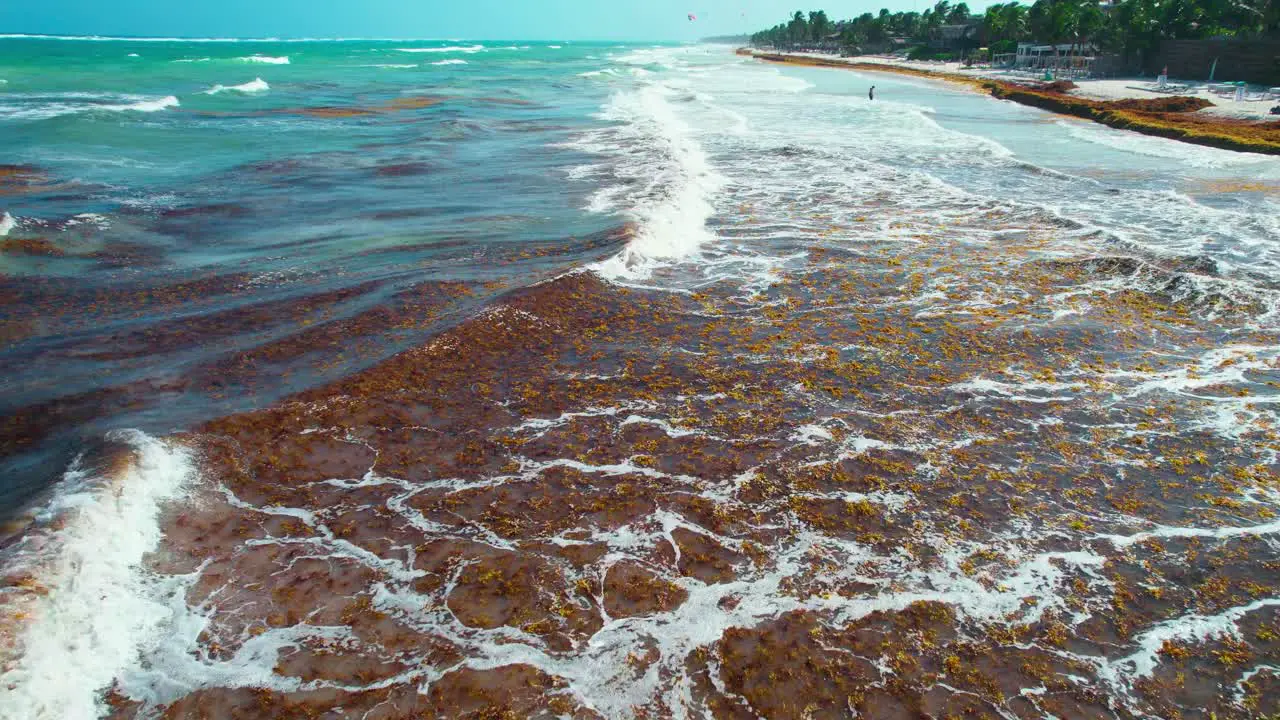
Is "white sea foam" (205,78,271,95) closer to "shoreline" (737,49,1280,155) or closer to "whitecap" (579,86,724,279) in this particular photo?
"whitecap" (579,86,724,279)

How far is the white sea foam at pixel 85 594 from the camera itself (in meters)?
4.48

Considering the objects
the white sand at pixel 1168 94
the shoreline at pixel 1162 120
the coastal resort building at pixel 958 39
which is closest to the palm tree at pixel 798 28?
the coastal resort building at pixel 958 39

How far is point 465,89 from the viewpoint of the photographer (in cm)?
5244

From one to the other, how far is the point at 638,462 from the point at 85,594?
184 inches

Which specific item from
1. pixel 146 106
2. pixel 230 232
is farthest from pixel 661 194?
pixel 146 106

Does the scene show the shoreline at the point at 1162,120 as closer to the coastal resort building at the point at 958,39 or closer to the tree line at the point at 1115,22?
the tree line at the point at 1115,22

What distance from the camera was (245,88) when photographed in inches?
1986

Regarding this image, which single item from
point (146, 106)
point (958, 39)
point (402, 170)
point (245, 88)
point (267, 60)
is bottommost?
point (402, 170)

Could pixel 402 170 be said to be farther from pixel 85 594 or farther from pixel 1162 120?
pixel 1162 120

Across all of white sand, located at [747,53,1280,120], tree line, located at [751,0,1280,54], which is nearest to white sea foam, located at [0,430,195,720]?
white sand, located at [747,53,1280,120]

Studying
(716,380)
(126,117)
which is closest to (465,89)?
(126,117)

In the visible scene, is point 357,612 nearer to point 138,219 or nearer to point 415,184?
point 138,219

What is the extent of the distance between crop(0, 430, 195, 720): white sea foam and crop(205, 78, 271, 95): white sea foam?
168ft

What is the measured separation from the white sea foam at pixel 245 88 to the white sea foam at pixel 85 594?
168 ft
